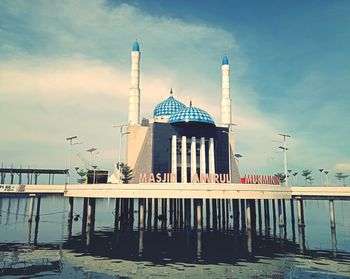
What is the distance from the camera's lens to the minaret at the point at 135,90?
96688 mm

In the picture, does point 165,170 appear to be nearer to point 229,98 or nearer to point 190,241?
point 190,241

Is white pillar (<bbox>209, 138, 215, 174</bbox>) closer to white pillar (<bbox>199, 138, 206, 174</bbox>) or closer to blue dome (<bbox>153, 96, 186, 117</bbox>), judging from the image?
white pillar (<bbox>199, 138, 206, 174</bbox>)

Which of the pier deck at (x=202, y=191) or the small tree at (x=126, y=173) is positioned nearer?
the pier deck at (x=202, y=191)

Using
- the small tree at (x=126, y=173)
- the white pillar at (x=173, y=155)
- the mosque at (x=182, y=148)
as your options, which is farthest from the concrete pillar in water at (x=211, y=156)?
the small tree at (x=126, y=173)

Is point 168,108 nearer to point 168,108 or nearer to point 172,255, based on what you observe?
point 168,108

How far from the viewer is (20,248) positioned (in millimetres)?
48188

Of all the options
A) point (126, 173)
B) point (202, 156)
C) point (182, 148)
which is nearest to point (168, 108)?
point (182, 148)

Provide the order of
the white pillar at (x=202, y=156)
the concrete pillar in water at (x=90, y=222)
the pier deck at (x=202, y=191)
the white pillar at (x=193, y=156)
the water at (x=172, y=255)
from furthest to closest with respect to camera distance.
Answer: the white pillar at (x=202, y=156) → the white pillar at (x=193, y=156) → the concrete pillar in water at (x=90, y=222) → the pier deck at (x=202, y=191) → the water at (x=172, y=255)

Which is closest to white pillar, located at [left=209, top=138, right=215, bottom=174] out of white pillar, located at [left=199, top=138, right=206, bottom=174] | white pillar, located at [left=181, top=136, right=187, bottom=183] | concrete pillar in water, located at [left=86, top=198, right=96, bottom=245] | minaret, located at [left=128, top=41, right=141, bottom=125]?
white pillar, located at [left=199, top=138, right=206, bottom=174]

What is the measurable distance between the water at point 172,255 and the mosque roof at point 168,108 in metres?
44.6

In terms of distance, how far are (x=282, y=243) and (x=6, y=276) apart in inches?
1720

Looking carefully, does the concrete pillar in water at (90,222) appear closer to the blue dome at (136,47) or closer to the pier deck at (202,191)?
the pier deck at (202,191)

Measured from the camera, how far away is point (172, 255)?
4278 centimetres

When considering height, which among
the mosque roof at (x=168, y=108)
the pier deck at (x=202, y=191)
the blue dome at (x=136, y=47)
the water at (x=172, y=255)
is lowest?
the water at (x=172, y=255)
